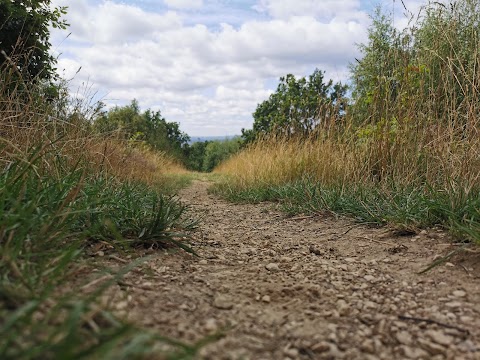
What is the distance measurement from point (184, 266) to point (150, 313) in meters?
0.63

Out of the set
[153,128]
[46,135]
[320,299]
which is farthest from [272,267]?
[153,128]

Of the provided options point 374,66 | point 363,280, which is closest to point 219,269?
point 363,280

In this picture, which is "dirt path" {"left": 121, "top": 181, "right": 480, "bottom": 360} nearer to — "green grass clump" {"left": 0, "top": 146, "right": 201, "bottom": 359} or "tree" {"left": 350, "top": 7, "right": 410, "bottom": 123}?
"green grass clump" {"left": 0, "top": 146, "right": 201, "bottom": 359}

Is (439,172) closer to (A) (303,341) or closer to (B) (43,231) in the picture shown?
(A) (303,341)

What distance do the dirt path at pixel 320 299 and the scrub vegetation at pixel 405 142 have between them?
27 centimetres

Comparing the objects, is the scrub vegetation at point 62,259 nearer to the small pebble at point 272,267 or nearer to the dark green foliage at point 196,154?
the small pebble at point 272,267

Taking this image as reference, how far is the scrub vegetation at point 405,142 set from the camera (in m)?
2.35

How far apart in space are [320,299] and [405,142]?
2.42 m

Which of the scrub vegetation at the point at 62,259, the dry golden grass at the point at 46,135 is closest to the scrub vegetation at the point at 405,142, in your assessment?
the scrub vegetation at the point at 62,259

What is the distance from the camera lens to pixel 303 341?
3.62 ft

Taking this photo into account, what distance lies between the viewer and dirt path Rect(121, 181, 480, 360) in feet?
3.55

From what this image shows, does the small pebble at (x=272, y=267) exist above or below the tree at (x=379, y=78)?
below

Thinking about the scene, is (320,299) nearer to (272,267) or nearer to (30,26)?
(272,267)

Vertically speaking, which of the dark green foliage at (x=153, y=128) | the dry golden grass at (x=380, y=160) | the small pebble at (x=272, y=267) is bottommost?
the small pebble at (x=272, y=267)
